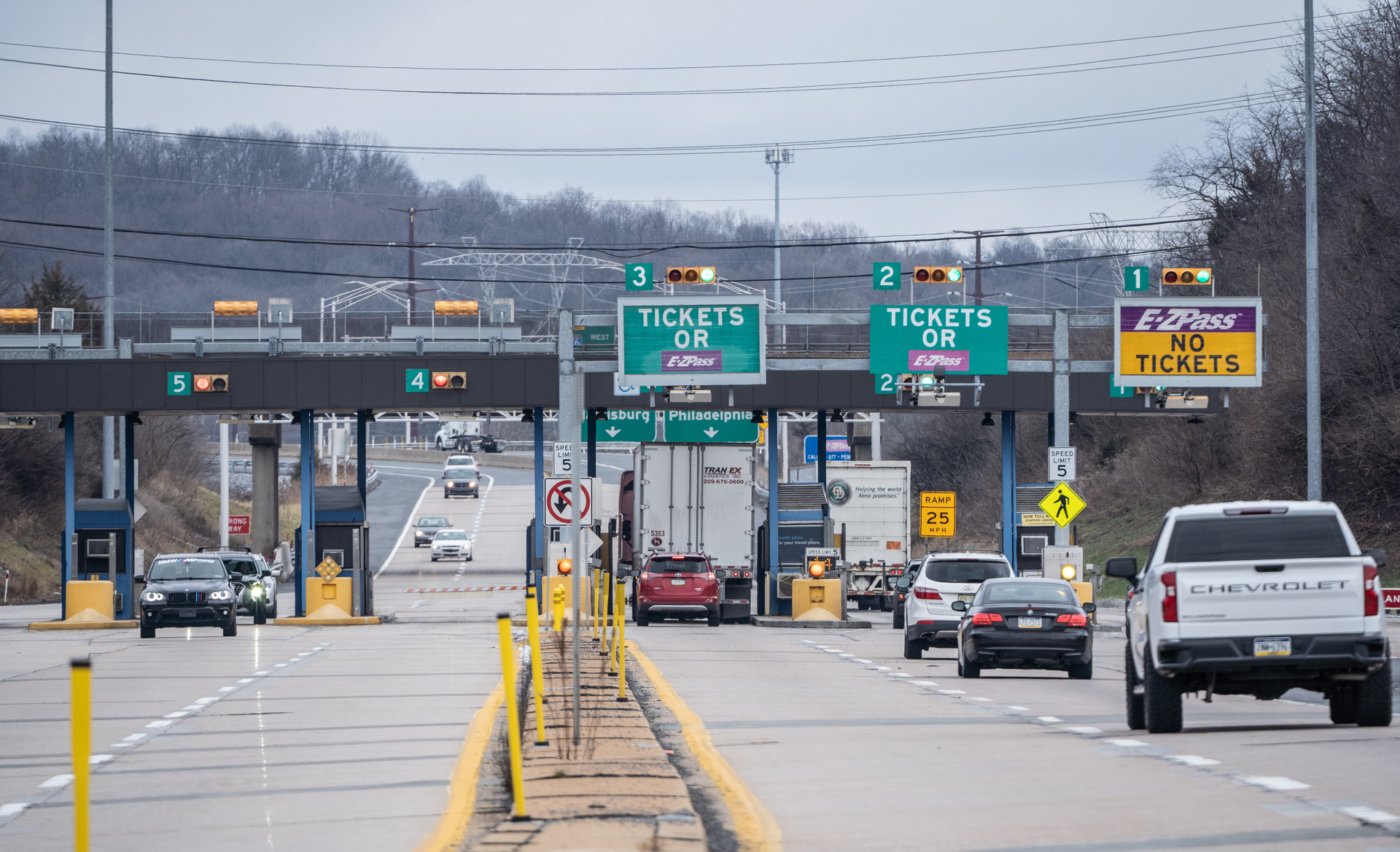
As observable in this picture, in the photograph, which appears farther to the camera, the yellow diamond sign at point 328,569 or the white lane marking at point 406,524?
the white lane marking at point 406,524

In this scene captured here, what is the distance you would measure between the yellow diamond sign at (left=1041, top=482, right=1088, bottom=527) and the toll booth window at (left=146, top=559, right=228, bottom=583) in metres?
16.4

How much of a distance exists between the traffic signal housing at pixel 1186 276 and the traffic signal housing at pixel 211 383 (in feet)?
71.4

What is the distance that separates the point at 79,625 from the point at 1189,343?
2491cm

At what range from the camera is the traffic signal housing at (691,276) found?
34.8 m

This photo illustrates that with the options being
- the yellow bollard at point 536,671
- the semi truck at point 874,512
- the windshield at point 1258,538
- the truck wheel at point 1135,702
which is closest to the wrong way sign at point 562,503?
the truck wheel at point 1135,702

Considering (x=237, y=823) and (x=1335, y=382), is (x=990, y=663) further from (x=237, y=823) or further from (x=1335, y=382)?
(x=1335, y=382)

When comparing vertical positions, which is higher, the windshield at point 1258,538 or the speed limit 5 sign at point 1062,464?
the speed limit 5 sign at point 1062,464

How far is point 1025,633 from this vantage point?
2159 cm

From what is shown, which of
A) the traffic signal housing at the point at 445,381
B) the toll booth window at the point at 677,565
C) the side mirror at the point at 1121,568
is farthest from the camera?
the traffic signal housing at the point at 445,381

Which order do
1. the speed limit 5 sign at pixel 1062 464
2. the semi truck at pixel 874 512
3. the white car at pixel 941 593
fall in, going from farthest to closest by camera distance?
the semi truck at pixel 874 512, the speed limit 5 sign at pixel 1062 464, the white car at pixel 941 593

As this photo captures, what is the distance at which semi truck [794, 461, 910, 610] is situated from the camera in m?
47.1

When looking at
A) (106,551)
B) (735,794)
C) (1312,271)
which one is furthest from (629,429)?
(735,794)

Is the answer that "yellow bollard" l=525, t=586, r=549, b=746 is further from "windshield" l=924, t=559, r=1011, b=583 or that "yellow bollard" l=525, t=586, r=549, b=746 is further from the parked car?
the parked car

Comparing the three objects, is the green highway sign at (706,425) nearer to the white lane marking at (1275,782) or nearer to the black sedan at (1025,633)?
the black sedan at (1025,633)
